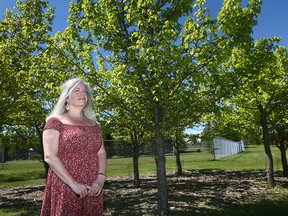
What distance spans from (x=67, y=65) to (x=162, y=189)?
175 inches

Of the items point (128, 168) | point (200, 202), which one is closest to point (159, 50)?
point (200, 202)

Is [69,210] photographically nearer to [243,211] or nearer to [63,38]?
[63,38]

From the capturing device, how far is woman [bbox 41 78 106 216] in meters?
3.30

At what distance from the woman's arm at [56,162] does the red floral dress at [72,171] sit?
67 mm

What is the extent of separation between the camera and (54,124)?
3432 millimetres

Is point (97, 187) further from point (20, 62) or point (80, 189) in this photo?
point (20, 62)

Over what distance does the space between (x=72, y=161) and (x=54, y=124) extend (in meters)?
0.48

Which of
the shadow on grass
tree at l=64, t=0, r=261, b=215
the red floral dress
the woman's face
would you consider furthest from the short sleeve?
the shadow on grass

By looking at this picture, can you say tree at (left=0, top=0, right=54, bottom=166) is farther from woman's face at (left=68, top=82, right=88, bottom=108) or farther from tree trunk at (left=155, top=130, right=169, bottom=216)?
woman's face at (left=68, top=82, right=88, bottom=108)

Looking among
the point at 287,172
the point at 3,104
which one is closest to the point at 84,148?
the point at 3,104

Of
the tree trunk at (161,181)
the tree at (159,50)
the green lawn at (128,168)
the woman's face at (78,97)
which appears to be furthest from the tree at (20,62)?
the green lawn at (128,168)

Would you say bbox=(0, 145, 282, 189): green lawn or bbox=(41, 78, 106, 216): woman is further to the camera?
bbox=(0, 145, 282, 189): green lawn

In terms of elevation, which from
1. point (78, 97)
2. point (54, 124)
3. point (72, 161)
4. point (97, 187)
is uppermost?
point (78, 97)

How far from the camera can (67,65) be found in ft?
25.7
